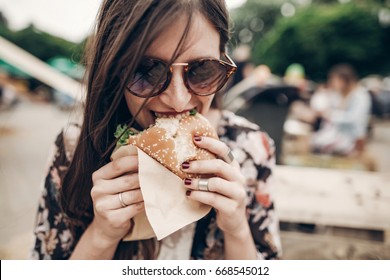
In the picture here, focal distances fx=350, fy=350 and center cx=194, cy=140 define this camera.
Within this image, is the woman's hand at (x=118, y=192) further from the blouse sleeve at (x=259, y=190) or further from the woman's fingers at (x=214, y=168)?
the blouse sleeve at (x=259, y=190)

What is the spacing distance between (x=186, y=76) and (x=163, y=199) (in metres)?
0.40

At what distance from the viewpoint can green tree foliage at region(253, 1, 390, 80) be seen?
45.2ft

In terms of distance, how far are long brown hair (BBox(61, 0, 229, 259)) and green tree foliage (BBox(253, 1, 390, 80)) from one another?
47.3ft

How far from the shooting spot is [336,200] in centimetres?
209

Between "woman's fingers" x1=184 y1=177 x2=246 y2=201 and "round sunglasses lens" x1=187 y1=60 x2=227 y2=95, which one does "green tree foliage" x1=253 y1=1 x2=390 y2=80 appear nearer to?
"round sunglasses lens" x1=187 y1=60 x2=227 y2=95

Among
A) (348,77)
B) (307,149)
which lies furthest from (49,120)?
(348,77)

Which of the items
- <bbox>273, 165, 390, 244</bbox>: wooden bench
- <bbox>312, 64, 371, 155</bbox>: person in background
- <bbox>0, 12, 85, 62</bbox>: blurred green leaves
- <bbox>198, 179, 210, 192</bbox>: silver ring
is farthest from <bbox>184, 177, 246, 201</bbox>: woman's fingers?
<bbox>312, 64, 371, 155</bbox>: person in background

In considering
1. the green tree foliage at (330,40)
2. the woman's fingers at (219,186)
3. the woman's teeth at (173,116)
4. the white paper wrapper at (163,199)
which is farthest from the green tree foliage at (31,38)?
the green tree foliage at (330,40)

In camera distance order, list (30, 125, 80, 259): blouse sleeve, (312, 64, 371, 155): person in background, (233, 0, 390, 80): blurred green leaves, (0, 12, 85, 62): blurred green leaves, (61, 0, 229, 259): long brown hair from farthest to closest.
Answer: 1. (233, 0, 390, 80): blurred green leaves
2. (312, 64, 371, 155): person in background
3. (0, 12, 85, 62): blurred green leaves
4. (30, 125, 80, 259): blouse sleeve
5. (61, 0, 229, 259): long brown hair

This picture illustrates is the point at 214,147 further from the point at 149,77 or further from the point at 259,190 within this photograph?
the point at 259,190
